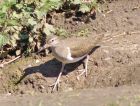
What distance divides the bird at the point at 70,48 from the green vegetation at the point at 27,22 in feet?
1.43

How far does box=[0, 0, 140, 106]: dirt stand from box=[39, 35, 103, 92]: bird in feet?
0.41

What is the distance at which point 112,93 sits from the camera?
919cm

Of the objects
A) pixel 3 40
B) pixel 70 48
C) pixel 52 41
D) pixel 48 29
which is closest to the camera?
pixel 70 48

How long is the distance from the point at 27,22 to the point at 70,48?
1.12 meters

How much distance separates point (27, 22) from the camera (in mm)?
10492

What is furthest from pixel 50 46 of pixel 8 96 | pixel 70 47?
pixel 8 96

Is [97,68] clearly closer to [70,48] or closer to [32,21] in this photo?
[70,48]

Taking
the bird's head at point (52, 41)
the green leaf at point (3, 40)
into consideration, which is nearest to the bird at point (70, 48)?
the bird's head at point (52, 41)

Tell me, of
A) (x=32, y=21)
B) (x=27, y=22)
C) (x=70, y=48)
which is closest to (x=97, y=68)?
(x=70, y=48)

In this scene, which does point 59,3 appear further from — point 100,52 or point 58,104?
point 58,104

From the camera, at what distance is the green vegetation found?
10.4 meters

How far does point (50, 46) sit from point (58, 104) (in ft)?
4.14

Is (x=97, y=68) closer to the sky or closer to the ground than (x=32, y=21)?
closer to the ground

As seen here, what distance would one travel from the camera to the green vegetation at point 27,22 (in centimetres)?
1040
